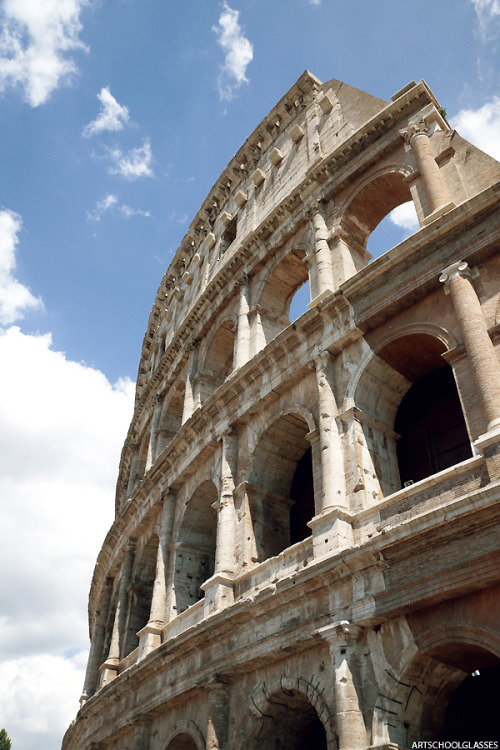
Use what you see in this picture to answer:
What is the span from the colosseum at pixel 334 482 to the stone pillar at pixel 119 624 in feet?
0.16

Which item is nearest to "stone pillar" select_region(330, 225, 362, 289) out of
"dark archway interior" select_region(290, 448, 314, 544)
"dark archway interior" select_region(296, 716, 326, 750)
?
"dark archway interior" select_region(290, 448, 314, 544)

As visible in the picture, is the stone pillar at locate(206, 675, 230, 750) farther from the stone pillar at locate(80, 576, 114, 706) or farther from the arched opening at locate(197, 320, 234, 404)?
the stone pillar at locate(80, 576, 114, 706)

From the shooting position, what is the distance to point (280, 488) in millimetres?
12023

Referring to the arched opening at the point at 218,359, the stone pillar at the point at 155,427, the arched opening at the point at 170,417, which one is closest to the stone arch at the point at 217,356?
the arched opening at the point at 218,359

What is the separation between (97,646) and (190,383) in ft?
26.1

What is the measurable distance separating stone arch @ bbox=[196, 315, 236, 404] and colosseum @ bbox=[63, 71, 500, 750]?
0.04 metres

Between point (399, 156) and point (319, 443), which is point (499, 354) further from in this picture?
point (399, 156)

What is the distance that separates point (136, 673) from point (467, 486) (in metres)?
7.81

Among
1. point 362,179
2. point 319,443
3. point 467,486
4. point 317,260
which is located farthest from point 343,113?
point 467,486

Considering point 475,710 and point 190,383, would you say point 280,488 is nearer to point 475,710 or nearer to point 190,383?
point 475,710

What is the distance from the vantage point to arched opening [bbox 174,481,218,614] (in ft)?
42.9

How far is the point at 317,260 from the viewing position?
42.5 ft

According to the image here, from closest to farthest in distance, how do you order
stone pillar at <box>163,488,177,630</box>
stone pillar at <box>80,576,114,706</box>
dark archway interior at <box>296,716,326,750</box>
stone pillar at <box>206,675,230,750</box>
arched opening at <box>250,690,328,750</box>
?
1. arched opening at <box>250,690,328,750</box>
2. stone pillar at <box>206,675,230,750</box>
3. dark archway interior at <box>296,716,326,750</box>
4. stone pillar at <box>163,488,177,630</box>
5. stone pillar at <box>80,576,114,706</box>

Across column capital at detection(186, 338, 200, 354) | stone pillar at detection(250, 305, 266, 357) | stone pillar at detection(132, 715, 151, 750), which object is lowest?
stone pillar at detection(132, 715, 151, 750)
